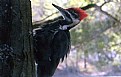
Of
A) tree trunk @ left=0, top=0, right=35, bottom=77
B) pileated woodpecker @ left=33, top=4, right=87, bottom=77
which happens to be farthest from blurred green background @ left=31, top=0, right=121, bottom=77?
tree trunk @ left=0, top=0, right=35, bottom=77

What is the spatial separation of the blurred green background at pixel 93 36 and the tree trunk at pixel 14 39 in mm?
1649

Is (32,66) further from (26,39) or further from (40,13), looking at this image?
(40,13)

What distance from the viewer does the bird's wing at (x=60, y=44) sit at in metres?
2.04

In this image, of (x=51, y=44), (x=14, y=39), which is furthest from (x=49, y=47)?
(x=14, y=39)

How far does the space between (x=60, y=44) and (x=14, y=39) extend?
0.60 m

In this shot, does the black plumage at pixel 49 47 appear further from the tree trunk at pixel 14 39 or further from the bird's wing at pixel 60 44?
the tree trunk at pixel 14 39

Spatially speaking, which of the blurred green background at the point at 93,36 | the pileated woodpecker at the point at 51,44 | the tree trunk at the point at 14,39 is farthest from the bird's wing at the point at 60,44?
the blurred green background at the point at 93,36

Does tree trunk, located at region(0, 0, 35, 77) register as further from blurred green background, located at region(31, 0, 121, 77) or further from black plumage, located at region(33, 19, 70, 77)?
blurred green background, located at region(31, 0, 121, 77)

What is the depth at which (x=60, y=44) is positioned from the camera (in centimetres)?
206

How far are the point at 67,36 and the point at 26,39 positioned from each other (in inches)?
25.7

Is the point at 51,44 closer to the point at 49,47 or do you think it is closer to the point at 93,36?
the point at 49,47

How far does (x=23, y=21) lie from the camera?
1.53 m

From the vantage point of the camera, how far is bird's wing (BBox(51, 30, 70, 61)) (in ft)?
6.70

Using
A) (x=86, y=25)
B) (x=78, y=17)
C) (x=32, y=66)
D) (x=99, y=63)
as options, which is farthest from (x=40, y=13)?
(x=99, y=63)
